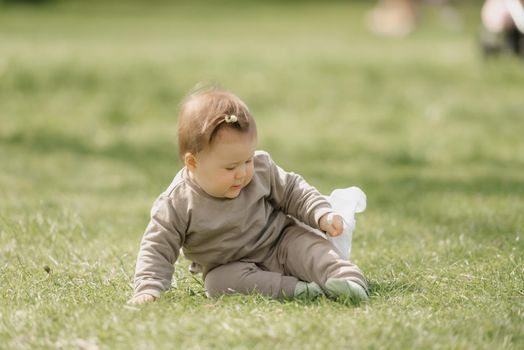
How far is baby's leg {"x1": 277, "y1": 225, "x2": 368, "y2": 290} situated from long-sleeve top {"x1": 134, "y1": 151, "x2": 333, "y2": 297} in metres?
0.06

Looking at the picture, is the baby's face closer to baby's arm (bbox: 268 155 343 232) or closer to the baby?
the baby

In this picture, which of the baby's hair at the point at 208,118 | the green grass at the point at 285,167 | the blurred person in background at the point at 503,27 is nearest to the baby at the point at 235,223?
the baby's hair at the point at 208,118

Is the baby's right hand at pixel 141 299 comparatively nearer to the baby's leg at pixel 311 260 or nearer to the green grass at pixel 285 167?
the green grass at pixel 285 167

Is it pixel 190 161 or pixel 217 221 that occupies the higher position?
pixel 190 161

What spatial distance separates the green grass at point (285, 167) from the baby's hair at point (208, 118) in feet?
2.28

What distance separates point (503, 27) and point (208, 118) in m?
9.45

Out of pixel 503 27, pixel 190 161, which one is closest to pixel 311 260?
pixel 190 161

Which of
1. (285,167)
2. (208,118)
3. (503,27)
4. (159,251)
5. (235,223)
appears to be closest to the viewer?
(208,118)

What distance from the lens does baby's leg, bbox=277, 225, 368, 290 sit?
4.11 m

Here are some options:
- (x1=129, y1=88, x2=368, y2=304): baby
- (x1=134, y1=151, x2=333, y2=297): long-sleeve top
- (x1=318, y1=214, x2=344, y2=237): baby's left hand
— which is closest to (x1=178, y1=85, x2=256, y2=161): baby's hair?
(x1=129, y1=88, x2=368, y2=304): baby

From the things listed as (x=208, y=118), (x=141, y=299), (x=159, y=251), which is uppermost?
(x=208, y=118)

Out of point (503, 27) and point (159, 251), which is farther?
point (503, 27)

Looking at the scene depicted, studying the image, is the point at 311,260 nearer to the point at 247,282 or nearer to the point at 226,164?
the point at 247,282

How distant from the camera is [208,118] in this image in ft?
13.0
